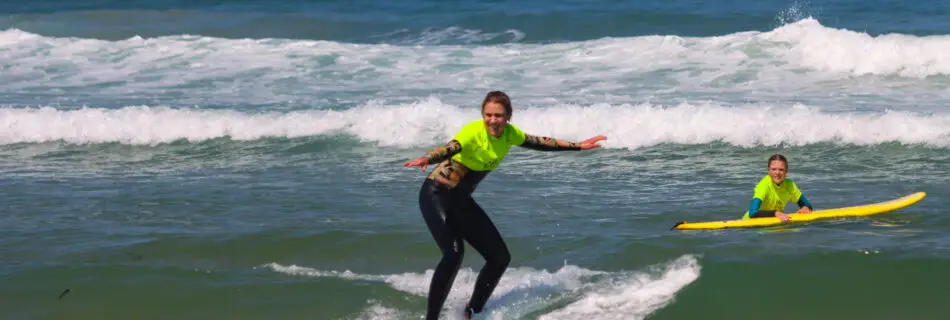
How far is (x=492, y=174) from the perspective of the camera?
11188 millimetres

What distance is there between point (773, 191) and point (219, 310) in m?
4.46

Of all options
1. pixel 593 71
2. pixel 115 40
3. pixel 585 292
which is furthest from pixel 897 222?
pixel 115 40

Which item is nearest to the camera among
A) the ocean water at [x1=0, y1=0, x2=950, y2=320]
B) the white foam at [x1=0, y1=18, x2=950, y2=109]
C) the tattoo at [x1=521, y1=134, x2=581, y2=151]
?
the tattoo at [x1=521, y1=134, x2=581, y2=151]

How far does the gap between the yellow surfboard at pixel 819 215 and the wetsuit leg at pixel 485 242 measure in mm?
2426

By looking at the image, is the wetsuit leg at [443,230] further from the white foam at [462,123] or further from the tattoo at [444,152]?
the white foam at [462,123]

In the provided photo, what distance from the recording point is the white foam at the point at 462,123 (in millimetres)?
13177

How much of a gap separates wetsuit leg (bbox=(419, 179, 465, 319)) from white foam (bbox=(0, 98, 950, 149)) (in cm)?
713

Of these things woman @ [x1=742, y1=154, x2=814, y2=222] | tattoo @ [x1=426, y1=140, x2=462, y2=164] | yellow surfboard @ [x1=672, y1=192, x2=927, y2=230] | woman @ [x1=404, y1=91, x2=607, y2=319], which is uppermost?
tattoo @ [x1=426, y1=140, x2=462, y2=164]

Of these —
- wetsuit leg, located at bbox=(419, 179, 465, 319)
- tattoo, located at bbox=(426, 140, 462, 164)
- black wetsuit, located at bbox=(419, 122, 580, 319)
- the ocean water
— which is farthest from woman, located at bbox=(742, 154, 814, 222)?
tattoo, located at bbox=(426, 140, 462, 164)

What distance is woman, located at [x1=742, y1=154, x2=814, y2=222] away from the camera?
8652 millimetres

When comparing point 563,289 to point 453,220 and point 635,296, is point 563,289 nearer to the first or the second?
point 635,296

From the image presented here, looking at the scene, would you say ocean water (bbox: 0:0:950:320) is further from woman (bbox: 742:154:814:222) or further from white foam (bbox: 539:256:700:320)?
woman (bbox: 742:154:814:222)

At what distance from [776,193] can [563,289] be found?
2.65 metres

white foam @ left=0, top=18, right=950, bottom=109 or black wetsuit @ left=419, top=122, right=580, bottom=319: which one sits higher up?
white foam @ left=0, top=18, right=950, bottom=109
